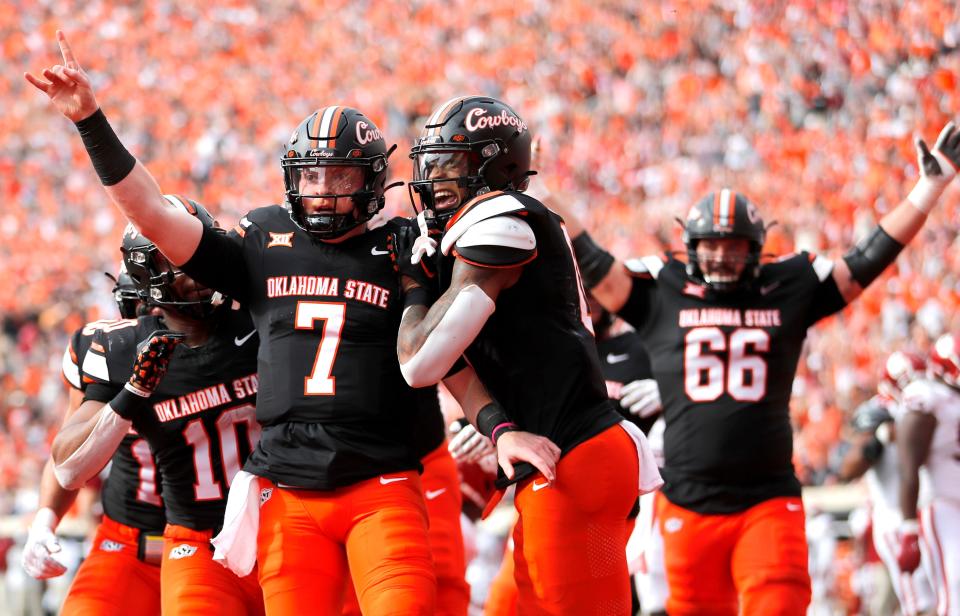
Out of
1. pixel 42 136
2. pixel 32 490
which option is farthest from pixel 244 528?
pixel 42 136

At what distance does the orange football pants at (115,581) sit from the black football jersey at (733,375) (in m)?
2.04

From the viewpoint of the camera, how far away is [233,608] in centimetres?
428

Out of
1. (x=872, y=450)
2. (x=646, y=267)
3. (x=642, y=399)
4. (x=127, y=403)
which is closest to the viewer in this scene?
(x=127, y=403)

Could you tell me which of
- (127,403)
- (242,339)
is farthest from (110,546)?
(242,339)

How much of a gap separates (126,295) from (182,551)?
1069 mm

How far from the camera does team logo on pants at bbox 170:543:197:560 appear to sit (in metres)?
4.38

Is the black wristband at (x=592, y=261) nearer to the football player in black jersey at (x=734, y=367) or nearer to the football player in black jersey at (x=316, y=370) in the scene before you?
the football player in black jersey at (x=734, y=367)

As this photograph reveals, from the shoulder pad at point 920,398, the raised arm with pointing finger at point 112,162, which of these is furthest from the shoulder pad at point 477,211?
the shoulder pad at point 920,398

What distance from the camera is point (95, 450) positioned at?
427 centimetres

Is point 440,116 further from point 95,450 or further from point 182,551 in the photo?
point 182,551

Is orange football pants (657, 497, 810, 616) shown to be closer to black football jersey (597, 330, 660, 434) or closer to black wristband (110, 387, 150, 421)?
black football jersey (597, 330, 660, 434)

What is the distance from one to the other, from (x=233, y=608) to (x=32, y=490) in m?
9.90

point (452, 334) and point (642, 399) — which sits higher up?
point (452, 334)

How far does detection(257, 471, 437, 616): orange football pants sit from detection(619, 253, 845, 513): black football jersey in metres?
1.69
